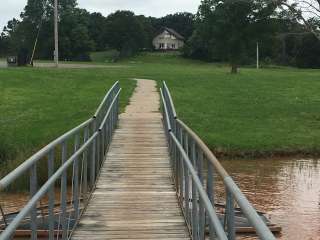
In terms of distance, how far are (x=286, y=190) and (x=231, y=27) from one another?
45.6 meters

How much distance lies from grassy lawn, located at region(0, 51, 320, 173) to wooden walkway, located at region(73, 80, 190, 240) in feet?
10.1

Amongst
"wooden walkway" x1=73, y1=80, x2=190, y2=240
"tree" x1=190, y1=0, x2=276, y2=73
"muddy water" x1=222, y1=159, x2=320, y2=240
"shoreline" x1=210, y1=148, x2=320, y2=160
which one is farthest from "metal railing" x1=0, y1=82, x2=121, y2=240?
"tree" x1=190, y1=0, x2=276, y2=73

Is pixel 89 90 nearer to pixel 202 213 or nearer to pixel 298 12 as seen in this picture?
pixel 298 12

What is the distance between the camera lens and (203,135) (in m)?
19.6

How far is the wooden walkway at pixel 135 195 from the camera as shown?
7925mm

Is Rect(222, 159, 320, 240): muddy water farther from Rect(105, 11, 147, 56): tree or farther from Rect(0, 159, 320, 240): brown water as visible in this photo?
Rect(105, 11, 147, 56): tree

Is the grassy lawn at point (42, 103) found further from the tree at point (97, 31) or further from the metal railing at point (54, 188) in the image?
the tree at point (97, 31)

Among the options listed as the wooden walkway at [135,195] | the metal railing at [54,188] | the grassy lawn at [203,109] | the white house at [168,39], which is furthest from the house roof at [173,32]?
the metal railing at [54,188]

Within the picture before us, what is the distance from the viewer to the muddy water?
11.2m

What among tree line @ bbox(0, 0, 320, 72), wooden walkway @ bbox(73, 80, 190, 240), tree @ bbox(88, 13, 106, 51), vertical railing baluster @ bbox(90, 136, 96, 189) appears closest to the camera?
wooden walkway @ bbox(73, 80, 190, 240)

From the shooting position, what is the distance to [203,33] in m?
59.3

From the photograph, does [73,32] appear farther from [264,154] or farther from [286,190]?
[286,190]

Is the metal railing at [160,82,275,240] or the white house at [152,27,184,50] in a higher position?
the white house at [152,27,184,50]

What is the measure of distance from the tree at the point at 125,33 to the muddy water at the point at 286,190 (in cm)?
9346
